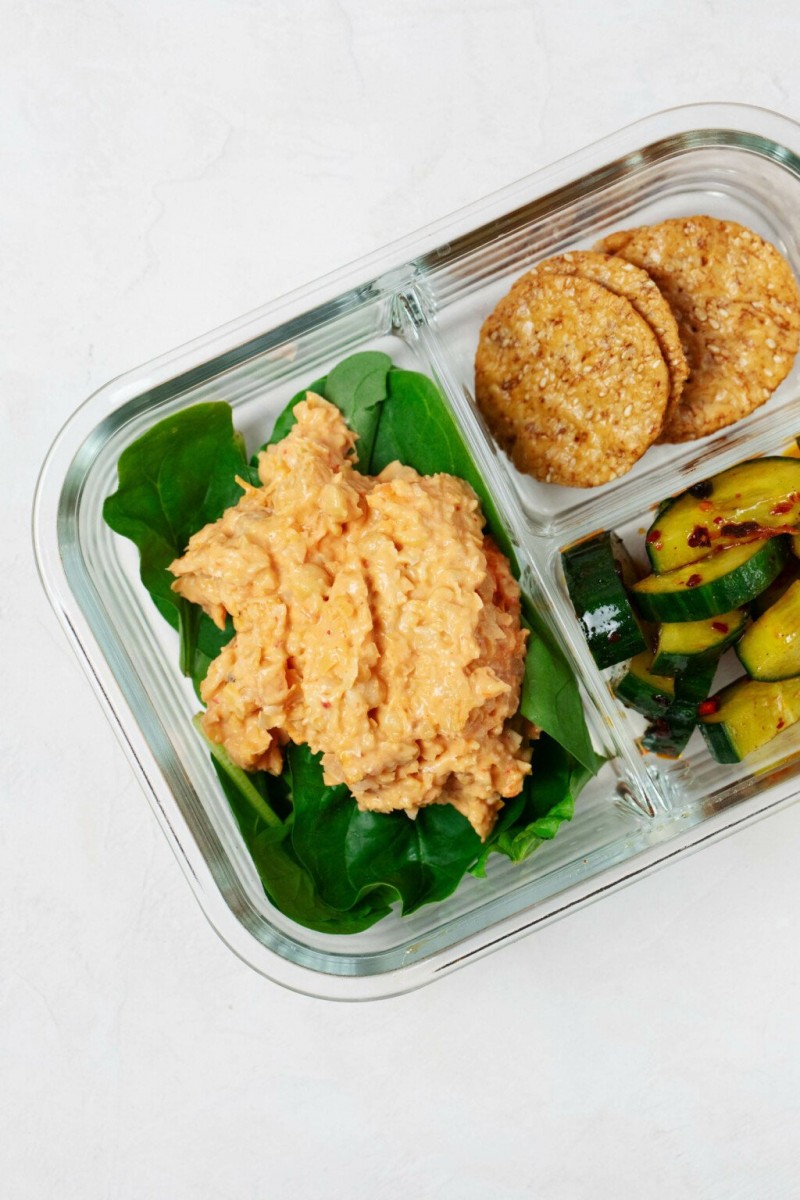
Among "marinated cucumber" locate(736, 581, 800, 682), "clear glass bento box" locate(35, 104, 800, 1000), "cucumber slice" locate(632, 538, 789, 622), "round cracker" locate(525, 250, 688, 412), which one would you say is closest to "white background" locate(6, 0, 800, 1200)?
"clear glass bento box" locate(35, 104, 800, 1000)

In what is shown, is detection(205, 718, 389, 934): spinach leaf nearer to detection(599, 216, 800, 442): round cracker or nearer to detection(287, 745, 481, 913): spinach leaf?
detection(287, 745, 481, 913): spinach leaf

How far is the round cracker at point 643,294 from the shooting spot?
160 centimetres

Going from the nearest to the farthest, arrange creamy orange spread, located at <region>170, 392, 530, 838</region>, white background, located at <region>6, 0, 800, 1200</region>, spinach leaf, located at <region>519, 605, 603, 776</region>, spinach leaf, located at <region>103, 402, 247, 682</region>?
creamy orange spread, located at <region>170, 392, 530, 838</region>
spinach leaf, located at <region>519, 605, 603, 776</region>
spinach leaf, located at <region>103, 402, 247, 682</region>
white background, located at <region>6, 0, 800, 1200</region>

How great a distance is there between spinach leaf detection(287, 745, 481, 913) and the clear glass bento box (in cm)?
9

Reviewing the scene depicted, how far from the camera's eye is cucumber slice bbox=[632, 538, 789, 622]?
5.06 feet

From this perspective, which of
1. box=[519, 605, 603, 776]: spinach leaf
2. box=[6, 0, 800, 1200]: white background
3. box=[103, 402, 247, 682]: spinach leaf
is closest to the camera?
box=[519, 605, 603, 776]: spinach leaf

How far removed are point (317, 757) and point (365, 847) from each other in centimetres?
17

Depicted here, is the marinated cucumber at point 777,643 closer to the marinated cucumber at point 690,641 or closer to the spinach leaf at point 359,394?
the marinated cucumber at point 690,641

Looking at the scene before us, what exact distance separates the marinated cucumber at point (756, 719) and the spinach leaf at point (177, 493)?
2.82 ft

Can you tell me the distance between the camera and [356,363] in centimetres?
166

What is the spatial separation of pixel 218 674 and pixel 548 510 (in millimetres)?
699

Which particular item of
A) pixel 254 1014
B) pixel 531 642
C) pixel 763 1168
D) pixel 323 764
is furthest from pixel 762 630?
pixel 254 1014

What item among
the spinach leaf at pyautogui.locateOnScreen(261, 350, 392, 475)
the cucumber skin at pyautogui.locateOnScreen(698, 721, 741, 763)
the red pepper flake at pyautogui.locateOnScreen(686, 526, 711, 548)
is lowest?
the cucumber skin at pyautogui.locateOnScreen(698, 721, 741, 763)

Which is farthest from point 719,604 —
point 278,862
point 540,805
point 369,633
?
point 278,862
